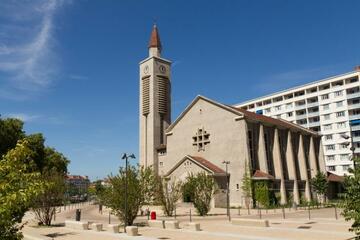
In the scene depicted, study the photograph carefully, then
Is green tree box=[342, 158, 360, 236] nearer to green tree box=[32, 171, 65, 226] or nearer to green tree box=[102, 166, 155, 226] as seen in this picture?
green tree box=[102, 166, 155, 226]

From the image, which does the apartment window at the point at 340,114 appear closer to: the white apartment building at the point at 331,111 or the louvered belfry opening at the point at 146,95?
the white apartment building at the point at 331,111

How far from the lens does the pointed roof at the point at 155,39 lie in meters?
76.9

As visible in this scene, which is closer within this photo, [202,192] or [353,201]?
[353,201]

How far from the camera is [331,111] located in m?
95.0

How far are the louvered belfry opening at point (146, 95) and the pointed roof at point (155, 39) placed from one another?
6.99 m

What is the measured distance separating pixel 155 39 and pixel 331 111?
154 feet

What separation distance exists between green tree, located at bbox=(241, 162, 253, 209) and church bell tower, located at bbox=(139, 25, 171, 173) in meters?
20.8

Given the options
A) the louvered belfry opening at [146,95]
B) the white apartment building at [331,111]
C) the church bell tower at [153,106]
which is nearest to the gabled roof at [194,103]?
the church bell tower at [153,106]

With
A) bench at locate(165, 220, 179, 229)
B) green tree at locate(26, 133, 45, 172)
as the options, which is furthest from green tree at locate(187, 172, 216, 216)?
green tree at locate(26, 133, 45, 172)

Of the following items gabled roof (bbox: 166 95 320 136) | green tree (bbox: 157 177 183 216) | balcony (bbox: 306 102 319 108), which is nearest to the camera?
green tree (bbox: 157 177 183 216)

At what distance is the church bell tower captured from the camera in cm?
7175

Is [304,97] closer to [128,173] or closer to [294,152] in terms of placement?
[294,152]

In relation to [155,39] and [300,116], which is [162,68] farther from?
[300,116]


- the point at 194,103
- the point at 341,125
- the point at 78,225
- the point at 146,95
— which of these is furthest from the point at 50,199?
the point at 341,125
